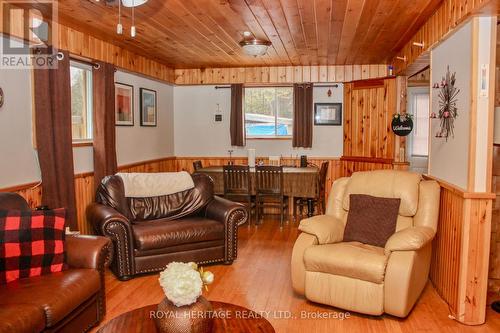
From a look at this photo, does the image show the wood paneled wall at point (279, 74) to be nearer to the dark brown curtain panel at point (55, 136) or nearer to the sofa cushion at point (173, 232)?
Answer: the dark brown curtain panel at point (55, 136)

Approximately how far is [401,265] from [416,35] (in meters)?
2.79

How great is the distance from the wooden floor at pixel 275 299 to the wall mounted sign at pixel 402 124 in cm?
213

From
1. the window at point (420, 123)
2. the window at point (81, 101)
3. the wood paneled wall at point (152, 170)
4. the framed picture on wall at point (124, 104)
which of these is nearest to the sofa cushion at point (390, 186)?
the wood paneled wall at point (152, 170)

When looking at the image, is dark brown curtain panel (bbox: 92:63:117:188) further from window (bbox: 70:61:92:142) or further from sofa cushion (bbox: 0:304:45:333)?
sofa cushion (bbox: 0:304:45:333)

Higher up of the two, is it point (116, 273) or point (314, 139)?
point (314, 139)

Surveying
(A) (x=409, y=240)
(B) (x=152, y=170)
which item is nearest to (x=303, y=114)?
(B) (x=152, y=170)

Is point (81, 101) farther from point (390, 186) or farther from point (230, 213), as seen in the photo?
point (390, 186)

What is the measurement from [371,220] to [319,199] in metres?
3.01

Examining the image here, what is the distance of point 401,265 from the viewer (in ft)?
10.1

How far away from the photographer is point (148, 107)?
260 inches

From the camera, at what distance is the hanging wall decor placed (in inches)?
137

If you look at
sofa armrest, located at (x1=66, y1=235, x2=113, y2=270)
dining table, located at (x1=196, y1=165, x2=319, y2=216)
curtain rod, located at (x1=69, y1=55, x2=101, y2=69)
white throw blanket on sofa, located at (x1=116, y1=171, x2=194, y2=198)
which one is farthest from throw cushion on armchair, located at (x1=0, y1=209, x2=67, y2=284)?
dining table, located at (x1=196, y1=165, x2=319, y2=216)

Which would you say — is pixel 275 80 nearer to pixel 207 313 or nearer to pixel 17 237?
pixel 17 237

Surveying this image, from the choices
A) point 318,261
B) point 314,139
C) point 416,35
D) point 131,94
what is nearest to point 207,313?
point 318,261
